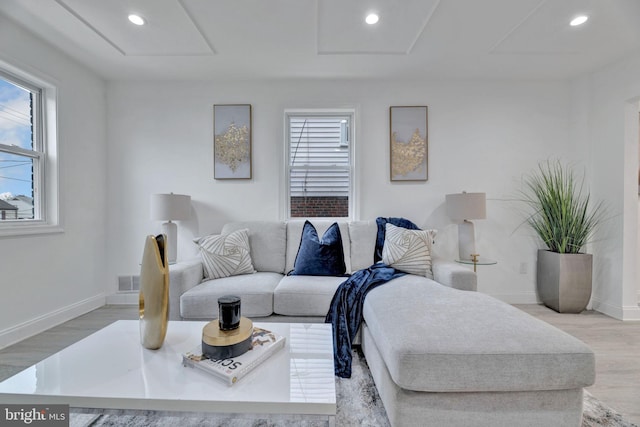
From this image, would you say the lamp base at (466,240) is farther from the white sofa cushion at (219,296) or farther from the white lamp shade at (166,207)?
the white lamp shade at (166,207)

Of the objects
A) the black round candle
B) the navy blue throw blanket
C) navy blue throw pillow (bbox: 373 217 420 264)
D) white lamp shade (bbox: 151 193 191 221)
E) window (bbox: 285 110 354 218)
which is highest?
window (bbox: 285 110 354 218)

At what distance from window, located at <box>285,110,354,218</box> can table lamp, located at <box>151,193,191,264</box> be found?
1.12 m

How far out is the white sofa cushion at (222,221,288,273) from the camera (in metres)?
2.59

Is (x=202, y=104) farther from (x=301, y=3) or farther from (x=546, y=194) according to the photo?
(x=546, y=194)

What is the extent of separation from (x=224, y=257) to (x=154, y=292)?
1.20 m

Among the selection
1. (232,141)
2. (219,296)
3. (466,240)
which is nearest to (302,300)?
(219,296)

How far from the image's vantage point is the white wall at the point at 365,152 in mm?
3043

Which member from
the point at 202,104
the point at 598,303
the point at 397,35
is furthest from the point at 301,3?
the point at 598,303

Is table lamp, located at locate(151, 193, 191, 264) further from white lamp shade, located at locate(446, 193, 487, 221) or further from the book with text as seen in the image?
white lamp shade, located at locate(446, 193, 487, 221)

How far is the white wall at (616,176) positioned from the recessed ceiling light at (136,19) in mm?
4227

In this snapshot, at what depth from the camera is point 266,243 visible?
8.62 feet

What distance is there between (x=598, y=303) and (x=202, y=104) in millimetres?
4655

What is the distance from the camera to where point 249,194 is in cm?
306

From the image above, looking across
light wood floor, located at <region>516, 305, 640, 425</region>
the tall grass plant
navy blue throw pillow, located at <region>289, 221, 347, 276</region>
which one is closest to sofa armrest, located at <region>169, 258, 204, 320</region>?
navy blue throw pillow, located at <region>289, 221, 347, 276</region>
